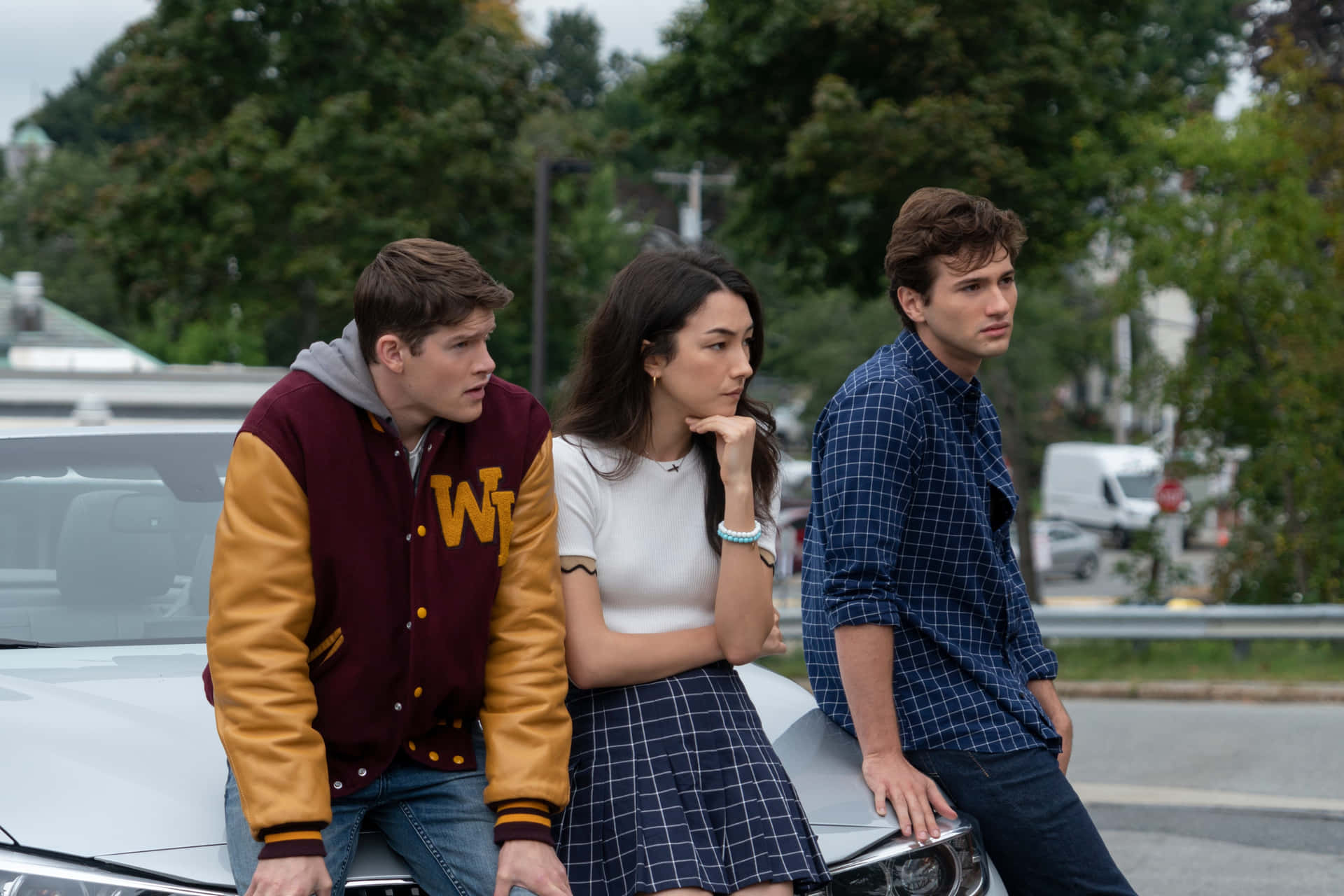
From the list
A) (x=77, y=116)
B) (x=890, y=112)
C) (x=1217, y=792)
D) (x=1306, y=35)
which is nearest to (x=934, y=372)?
(x=1217, y=792)

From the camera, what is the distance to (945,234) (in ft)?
9.20

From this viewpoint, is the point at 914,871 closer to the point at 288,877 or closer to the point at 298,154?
the point at 288,877

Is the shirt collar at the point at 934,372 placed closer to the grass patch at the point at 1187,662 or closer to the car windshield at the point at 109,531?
the car windshield at the point at 109,531

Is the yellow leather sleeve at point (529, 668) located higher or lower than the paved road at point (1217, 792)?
higher

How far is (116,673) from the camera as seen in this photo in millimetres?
3035

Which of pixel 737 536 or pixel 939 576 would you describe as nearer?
pixel 737 536

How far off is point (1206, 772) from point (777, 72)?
10292 millimetres

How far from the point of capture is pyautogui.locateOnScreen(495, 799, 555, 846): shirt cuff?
2338mm

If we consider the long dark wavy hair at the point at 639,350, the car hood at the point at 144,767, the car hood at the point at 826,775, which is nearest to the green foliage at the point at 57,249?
the car hood at the point at 144,767

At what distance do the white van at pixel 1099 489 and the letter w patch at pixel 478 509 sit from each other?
34950 millimetres

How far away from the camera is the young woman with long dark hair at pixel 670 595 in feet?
8.07

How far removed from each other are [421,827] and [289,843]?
0.88 feet

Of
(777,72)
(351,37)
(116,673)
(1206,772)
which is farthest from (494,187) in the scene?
(116,673)

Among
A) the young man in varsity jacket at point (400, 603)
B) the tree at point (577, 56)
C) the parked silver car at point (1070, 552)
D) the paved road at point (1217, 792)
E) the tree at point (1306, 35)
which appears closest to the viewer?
the young man in varsity jacket at point (400, 603)
